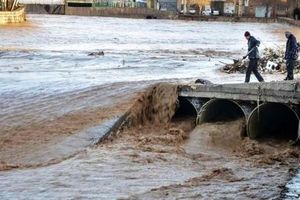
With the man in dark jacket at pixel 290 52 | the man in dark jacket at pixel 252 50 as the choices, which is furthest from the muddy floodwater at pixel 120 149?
the man in dark jacket at pixel 290 52

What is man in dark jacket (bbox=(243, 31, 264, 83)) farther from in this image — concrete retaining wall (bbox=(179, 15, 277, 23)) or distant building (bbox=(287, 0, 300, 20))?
distant building (bbox=(287, 0, 300, 20))

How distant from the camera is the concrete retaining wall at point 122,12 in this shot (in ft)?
328

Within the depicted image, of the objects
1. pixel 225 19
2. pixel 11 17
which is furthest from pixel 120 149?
pixel 225 19

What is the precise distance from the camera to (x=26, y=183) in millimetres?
11305

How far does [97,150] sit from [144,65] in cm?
1522

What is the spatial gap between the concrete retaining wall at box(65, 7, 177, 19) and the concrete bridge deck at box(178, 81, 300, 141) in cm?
8174

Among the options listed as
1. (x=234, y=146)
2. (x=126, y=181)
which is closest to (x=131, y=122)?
(x=234, y=146)

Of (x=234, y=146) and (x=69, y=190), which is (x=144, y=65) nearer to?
(x=234, y=146)

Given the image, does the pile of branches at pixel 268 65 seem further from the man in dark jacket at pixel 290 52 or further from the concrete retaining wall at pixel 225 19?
the concrete retaining wall at pixel 225 19

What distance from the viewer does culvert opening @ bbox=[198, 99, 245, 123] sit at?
1722cm

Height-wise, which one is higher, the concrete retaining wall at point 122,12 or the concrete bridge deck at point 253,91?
the concrete bridge deck at point 253,91

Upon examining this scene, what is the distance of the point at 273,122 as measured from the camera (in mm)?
17391

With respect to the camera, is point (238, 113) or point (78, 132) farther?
point (238, 113)

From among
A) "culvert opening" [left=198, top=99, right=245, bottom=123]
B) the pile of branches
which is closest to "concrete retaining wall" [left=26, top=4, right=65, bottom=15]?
the pile of branches
